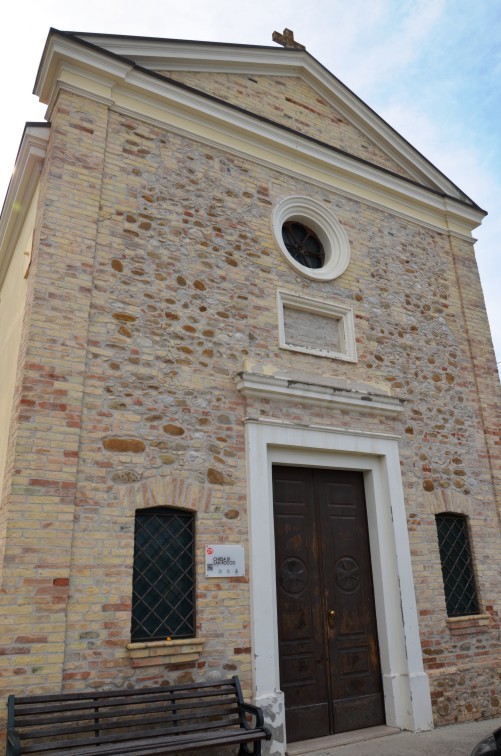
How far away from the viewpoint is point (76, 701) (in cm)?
437

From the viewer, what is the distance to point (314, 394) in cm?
641

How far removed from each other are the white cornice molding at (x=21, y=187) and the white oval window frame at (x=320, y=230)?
2783 millimetres

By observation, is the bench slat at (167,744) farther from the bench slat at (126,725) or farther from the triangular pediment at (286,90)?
the triangular pediment at (286,90)

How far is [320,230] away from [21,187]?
12.6 feet

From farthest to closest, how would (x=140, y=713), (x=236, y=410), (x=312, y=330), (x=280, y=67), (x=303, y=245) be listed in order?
1. (x=280, y=67)
2. (x=303, y=245)
3. (x=312, y=330)
4. (x=236, y=410)
5. (x=140, y=713)

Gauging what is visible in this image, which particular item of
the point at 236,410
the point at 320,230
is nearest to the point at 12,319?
the point at 236,410

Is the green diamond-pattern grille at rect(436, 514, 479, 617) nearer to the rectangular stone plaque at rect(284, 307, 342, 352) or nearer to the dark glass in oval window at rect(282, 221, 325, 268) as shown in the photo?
the rectangular stone plaque at rect(284, 307, 342, 352)

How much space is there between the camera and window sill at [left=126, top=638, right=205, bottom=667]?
4707 mm

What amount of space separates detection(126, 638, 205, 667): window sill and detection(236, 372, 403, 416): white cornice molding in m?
2.45

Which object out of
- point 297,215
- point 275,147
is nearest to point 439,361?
point 297,215

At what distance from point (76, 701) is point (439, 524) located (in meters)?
4.73

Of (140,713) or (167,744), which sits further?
(140,713)

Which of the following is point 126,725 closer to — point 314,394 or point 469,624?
point 314,394

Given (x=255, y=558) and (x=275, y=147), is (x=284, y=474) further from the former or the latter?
(x=275, y=147)
